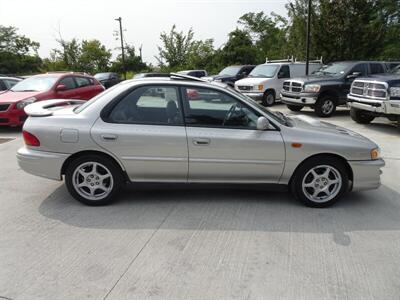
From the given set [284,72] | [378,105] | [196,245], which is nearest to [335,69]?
[284,72]

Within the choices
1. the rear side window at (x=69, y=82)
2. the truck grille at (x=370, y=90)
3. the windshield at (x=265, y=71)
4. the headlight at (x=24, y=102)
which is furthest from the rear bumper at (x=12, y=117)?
the windshield at (x=265, y=71)

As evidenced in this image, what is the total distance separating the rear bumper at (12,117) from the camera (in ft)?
29.5

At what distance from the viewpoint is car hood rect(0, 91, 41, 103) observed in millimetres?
9134

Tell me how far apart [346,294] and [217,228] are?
144 cm

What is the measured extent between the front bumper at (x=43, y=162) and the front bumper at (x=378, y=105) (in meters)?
7.57

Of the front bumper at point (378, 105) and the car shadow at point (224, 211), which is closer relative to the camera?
the car shadow at point (224, 211)

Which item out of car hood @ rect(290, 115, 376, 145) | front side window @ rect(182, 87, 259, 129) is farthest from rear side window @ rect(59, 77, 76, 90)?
car hood @ rect(290, 115, 376, 145)

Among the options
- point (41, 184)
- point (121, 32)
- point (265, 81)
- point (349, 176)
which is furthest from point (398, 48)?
point (121, 32)

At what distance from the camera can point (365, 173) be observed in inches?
169

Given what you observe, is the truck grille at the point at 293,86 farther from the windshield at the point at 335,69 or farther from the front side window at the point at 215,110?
the front side window at the point at 215,110

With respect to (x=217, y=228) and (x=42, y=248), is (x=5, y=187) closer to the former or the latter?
(x=42, y=248)

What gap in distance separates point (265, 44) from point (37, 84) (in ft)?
136

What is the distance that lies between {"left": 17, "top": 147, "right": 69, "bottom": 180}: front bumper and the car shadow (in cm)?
43

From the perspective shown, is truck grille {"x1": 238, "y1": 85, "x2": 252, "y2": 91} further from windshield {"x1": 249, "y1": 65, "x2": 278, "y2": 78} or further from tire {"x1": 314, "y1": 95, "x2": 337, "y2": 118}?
tire {"x1": 314, "y1": 95, "x2": 337, "y2": 118}
